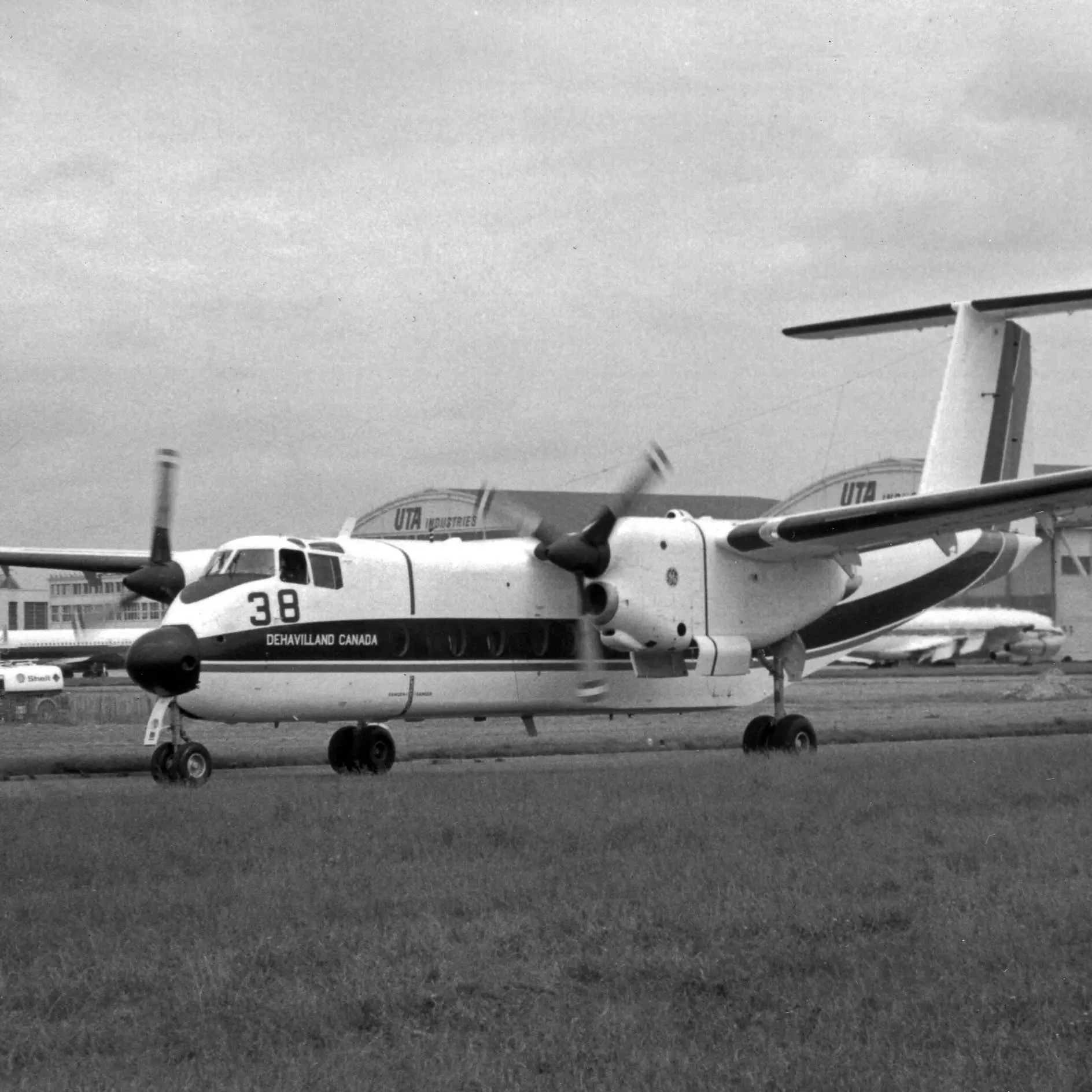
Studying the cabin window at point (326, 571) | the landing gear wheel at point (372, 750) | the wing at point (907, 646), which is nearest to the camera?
the cabin window at point (326, 571)

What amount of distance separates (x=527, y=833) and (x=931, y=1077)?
6.82 meters

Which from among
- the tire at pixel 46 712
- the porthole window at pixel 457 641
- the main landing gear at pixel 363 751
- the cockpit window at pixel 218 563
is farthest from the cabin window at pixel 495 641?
the tire at pixel 46 712

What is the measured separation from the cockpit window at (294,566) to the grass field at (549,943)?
4713 mm

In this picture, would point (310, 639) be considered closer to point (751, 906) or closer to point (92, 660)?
point (751, 906)

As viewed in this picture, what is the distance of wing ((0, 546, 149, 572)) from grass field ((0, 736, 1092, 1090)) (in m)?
10.0

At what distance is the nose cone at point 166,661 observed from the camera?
57.9 ft

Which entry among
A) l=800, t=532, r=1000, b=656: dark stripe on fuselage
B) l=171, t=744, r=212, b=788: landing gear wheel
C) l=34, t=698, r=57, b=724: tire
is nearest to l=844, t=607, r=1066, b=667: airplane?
l=34, t=698, r=57, b=724: tire

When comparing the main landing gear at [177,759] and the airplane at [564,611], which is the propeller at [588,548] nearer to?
the airplane at [564,611]

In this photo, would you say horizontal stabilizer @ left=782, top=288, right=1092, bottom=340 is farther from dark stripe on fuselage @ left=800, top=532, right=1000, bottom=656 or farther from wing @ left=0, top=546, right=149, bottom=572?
wing @ left=0, top=546, right=149, bottom=572

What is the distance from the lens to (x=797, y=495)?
74.9 m

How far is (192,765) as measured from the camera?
736 inches

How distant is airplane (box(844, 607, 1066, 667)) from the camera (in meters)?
74.6

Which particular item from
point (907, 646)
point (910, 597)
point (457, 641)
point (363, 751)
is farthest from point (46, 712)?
point (907, 646)

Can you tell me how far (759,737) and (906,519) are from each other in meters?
4.48
